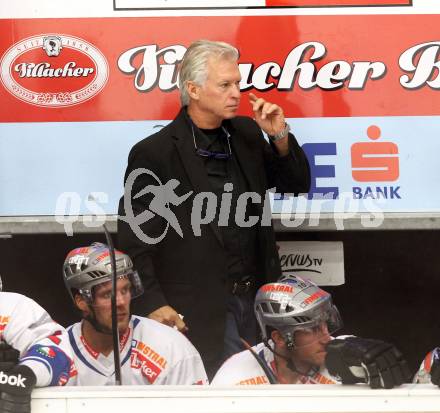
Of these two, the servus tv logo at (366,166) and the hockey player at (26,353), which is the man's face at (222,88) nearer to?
the servus tv logo at (366,166)

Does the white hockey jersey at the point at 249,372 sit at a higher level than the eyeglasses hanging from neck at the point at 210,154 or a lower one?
lower

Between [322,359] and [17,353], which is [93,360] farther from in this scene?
[322,359]

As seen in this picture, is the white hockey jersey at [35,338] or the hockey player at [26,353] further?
the white hockey jersey at [35,338]

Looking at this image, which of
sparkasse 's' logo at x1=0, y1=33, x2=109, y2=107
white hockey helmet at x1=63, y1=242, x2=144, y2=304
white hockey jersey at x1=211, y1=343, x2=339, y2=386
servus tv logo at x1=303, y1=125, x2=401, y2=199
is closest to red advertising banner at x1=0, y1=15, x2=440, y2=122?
sparkasse 's' logo at x1=0, y1=33, x2=109, y2=107

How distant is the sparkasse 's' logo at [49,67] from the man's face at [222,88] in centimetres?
42

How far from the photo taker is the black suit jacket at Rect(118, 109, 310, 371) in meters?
3.99

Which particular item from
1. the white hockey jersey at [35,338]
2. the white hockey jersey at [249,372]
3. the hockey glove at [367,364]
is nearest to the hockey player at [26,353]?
the white hockey jersey at [35,338]

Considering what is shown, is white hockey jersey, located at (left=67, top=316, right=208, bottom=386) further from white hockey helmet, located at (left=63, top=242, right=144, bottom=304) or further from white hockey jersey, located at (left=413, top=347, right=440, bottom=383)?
white hockey jersey, located at (left=413, top=347, right=440, bottom=383)

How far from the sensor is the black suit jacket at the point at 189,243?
3994 mm

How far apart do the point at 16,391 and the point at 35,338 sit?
524 millimetres

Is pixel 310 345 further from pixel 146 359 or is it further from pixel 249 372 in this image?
pixel 146 359

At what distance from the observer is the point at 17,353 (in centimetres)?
350

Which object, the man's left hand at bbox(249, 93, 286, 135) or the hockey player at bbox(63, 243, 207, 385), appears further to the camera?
the man's left hand at bbox(249, 93, 286, 135)

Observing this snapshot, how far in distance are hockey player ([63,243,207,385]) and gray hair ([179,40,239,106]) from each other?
0.66m
